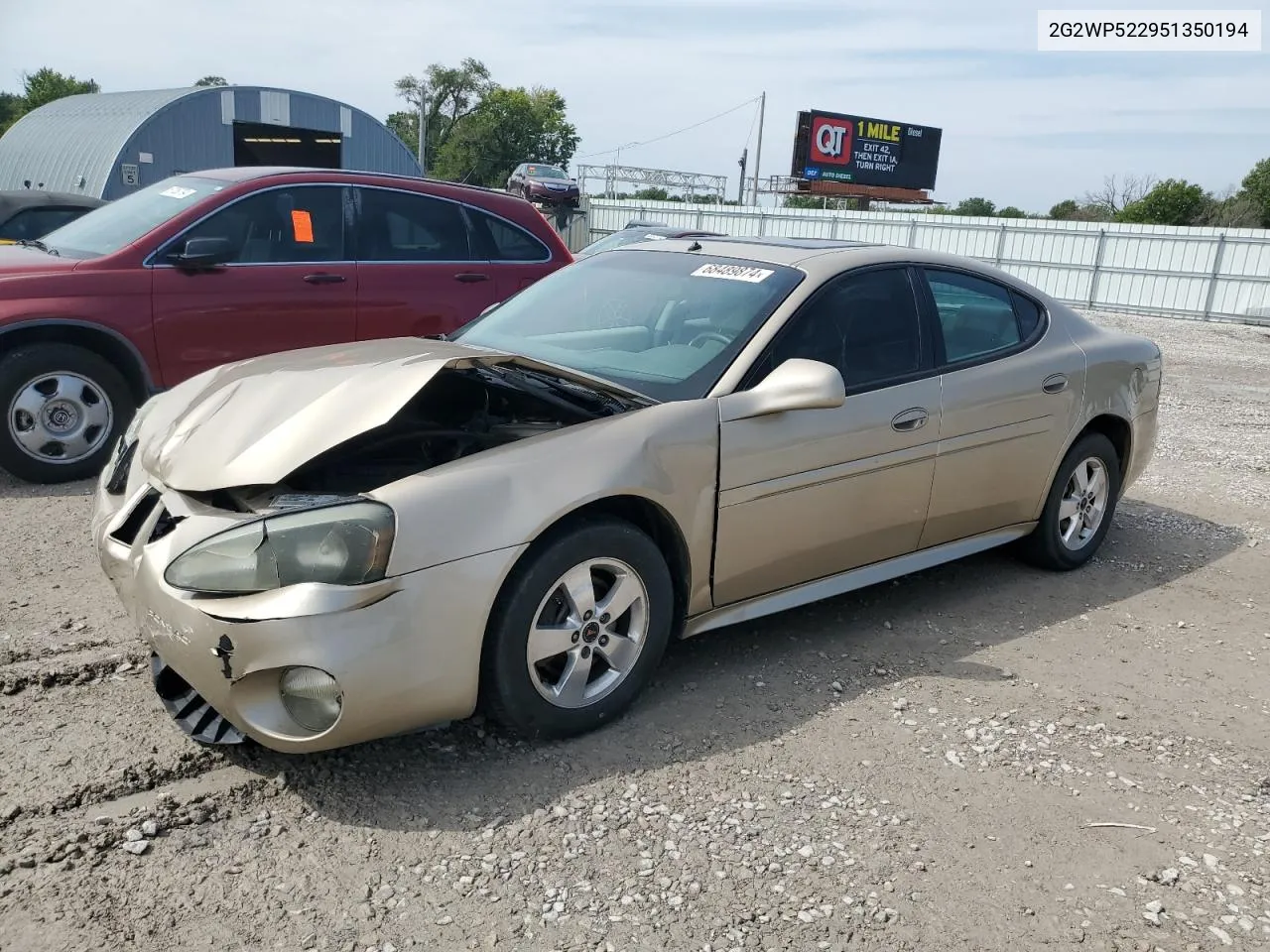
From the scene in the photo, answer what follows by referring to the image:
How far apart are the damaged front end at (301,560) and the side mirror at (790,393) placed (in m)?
0.43

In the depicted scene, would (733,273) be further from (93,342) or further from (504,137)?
(504,137)

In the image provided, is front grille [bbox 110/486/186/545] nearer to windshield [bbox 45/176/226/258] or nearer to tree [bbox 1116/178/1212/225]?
windshield [bbox 45/176/226/258]

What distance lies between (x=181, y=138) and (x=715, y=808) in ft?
87.4

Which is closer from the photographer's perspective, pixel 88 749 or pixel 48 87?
pixel 88 749

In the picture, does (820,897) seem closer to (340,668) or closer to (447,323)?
(340,668)

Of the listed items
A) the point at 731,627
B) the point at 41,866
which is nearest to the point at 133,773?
the point at 41,866

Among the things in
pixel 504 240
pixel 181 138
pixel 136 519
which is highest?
pixel 181 138

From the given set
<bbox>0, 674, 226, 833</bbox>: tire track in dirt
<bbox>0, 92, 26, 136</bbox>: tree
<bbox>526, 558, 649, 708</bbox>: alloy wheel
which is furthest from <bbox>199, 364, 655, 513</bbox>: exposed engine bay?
<bbox>0, 92, 26, 136</bbox>: tree

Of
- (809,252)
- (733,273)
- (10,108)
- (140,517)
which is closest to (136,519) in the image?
(140,517)

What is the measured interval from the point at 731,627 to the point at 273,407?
2.01m

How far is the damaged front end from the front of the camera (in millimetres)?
2717

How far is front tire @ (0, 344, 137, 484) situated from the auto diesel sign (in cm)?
4647

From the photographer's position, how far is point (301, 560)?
9.00 feet

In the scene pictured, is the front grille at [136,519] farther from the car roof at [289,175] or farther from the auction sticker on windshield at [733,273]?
the car roof at [289,175]
